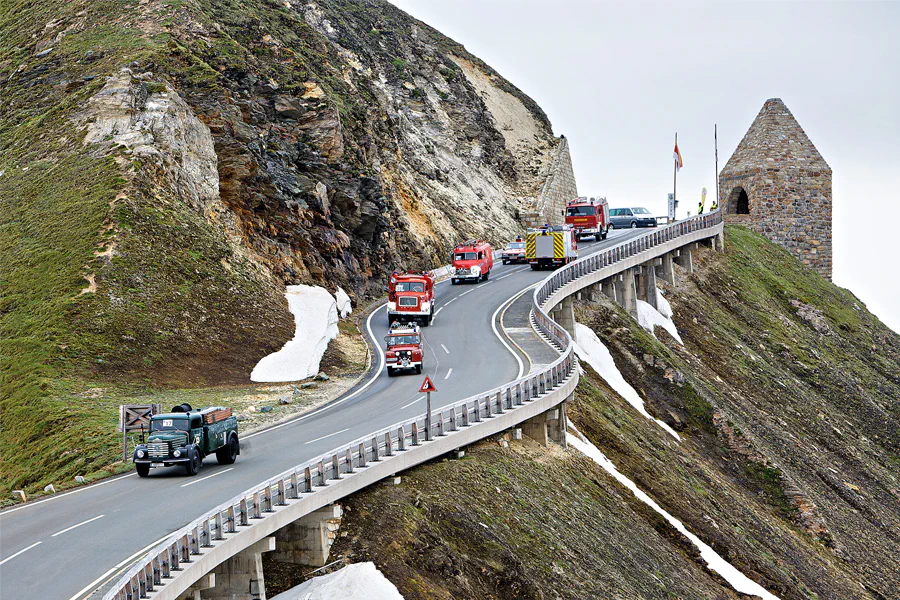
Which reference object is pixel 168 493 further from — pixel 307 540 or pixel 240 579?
pixel 240 579

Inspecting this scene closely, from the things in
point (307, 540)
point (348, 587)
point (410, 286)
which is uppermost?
point (410, 286)

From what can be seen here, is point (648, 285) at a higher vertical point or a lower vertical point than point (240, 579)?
higher

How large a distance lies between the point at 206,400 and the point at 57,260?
11887 millimetres

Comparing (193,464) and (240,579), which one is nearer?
(240,579)

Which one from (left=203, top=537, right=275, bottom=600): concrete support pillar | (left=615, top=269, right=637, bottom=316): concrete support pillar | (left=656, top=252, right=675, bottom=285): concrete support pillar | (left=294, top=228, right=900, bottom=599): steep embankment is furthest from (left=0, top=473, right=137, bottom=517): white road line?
(left=656, top=252, right=675, bottom=285): concrete support pillar

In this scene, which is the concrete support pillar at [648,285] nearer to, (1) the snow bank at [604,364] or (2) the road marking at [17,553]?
(1) the snow bank at [604,364]

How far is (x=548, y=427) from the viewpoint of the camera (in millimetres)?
33188

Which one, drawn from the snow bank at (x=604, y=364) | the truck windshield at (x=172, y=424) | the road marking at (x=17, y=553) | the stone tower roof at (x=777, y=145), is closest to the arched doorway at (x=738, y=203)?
the stone tower roof at (x=777, y=145)

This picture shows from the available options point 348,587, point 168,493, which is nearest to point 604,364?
point 168,493

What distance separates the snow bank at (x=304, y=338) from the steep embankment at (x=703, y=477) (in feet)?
37.4

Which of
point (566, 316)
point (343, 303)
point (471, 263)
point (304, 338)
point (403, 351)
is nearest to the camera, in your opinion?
point (403, 351)

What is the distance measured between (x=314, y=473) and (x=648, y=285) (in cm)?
4407

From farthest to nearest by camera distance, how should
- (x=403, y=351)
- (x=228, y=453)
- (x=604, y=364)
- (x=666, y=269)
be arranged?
1. (x=666, y=269)
2. (x=604, y=364)
3. (x=403, y=351)
4. (x=228, y=453)

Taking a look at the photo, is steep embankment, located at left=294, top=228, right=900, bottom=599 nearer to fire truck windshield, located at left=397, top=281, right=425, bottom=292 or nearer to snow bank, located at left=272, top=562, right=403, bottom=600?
snow bank, located at left=272, top=562, right=403, bottom=600
